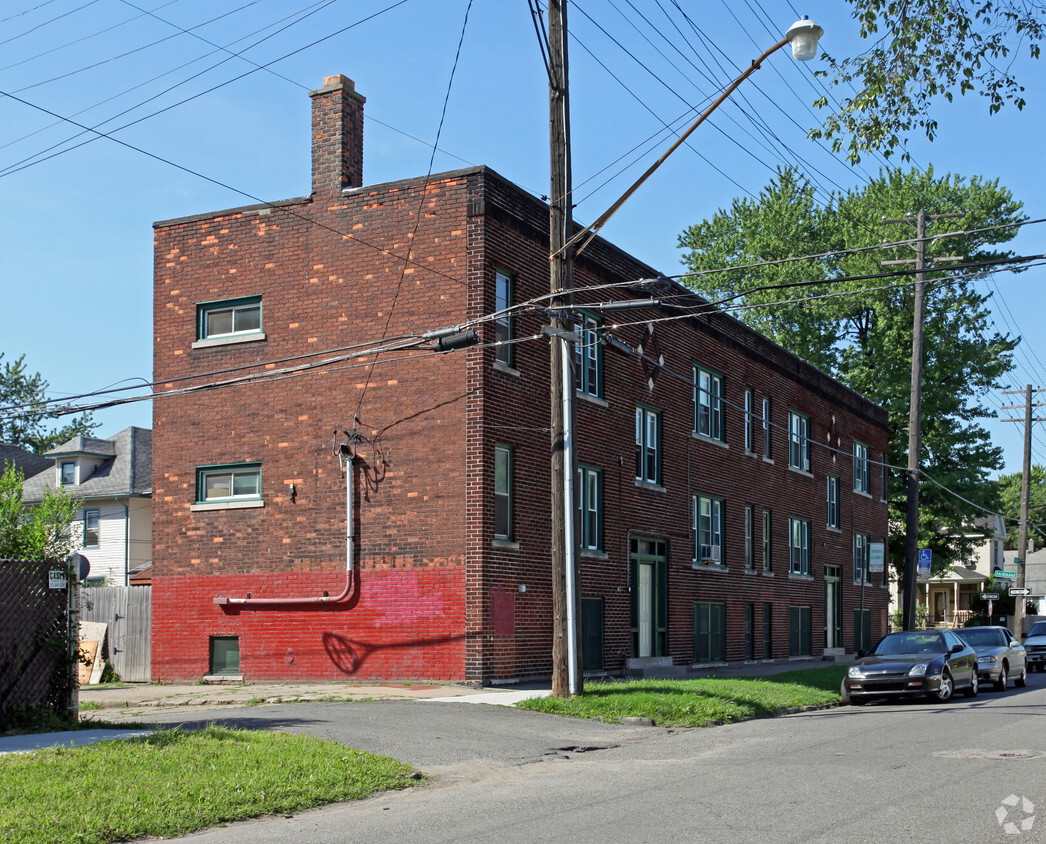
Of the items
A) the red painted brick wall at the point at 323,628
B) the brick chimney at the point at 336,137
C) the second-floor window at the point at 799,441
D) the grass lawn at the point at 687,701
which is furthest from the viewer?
the second-floor window at the point at 799,441

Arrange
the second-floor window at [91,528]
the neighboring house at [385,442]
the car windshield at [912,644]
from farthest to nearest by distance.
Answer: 1. the second-floor window at [91,528]
2. the car windshield at [912,644]
3. the neighboring house at [385,442]

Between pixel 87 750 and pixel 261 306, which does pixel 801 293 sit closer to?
pixel 261 306

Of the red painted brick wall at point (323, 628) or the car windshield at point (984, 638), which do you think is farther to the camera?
the car windshield at point (984, 638)

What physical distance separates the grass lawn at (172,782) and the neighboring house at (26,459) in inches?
1703

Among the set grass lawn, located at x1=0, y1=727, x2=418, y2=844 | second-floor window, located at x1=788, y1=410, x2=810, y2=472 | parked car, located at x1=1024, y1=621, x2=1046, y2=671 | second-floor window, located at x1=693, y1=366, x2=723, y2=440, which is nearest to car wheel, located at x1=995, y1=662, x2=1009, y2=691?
second-floor window, located at x1=693, y1=366, x2=723, y2=440

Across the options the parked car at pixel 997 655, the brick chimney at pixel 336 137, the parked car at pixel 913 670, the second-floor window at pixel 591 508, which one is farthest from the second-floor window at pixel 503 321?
the parked car at pixel 997 655

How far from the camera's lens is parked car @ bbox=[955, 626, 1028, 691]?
25.7 meters

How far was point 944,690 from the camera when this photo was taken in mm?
21406

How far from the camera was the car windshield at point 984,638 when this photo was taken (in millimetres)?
27156

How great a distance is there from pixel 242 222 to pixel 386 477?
6.35 m

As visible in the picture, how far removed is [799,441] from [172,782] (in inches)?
1201

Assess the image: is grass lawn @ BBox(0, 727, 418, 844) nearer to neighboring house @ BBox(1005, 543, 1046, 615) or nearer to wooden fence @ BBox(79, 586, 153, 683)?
wooden fence @ BBox(79, 586, 153, 683)

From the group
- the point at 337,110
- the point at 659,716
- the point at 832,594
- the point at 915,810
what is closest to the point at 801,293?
the point at 832,594

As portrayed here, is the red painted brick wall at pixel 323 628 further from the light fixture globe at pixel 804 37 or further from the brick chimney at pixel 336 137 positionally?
the light fixture globe at pixel 804 37
